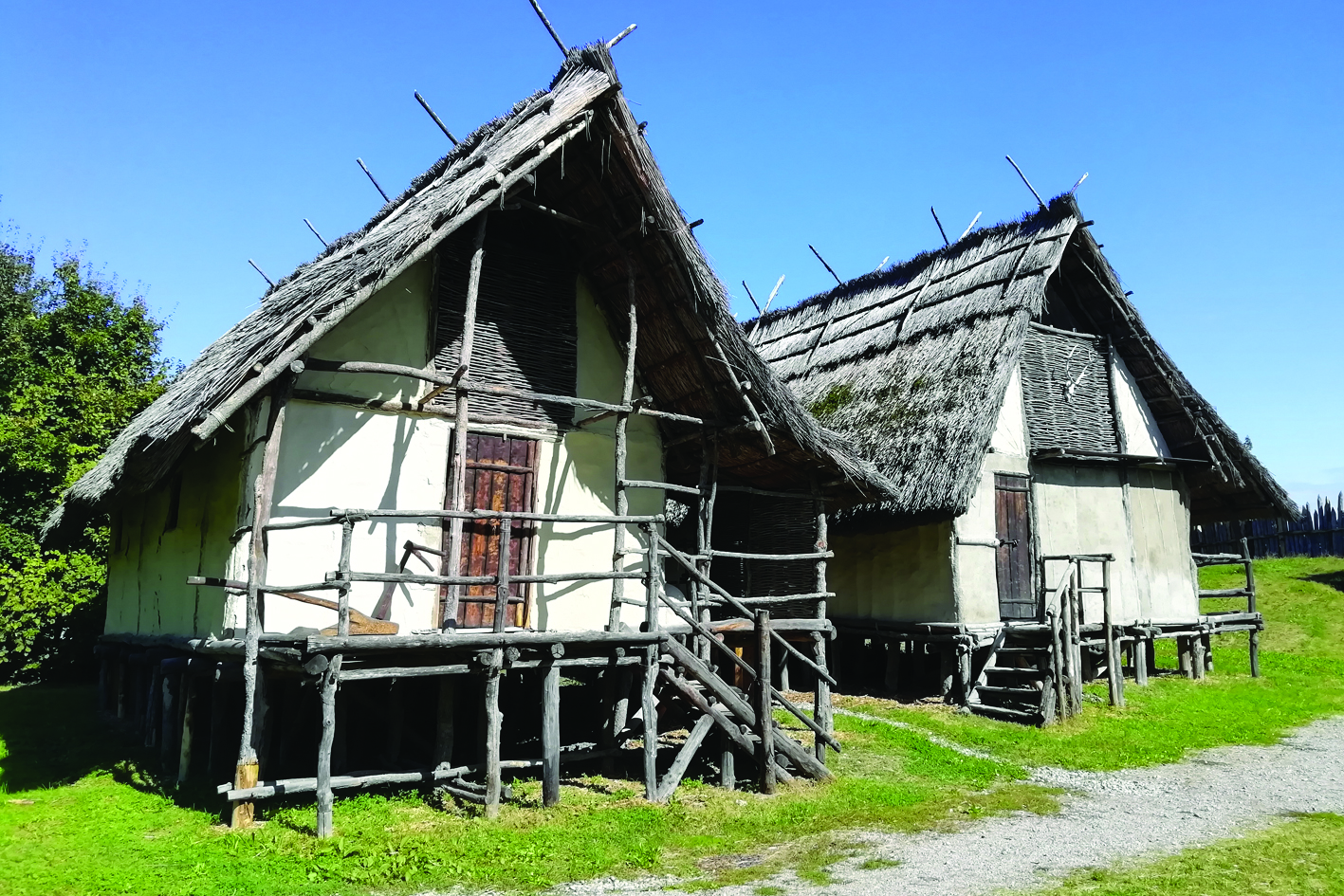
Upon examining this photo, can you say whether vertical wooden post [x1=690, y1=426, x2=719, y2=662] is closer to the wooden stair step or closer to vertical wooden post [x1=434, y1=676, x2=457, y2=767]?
vertical wooden post [x1=434, y1=676, x2=457, y2=767]

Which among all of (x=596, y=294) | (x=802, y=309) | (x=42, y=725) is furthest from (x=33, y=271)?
(x=596, y=294)

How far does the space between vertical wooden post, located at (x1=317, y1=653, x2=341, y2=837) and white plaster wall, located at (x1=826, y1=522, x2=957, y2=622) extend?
10.0 m

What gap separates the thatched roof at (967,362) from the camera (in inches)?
583

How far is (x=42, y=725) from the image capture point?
13.5 metres

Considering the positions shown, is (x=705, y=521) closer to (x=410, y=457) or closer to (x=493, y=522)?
(x=493, y=522)

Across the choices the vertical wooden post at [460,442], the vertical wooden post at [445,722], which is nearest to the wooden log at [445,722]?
the vertical wooden post at [445,722]

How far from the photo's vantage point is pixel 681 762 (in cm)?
931

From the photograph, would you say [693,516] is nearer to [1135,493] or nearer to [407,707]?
[407,707]

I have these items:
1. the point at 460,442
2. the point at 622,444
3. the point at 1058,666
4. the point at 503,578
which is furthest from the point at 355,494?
the point at 1058,666

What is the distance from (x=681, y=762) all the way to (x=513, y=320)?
496 cm

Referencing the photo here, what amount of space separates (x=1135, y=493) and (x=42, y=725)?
17.9m

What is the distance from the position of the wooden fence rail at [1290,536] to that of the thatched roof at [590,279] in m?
20.1

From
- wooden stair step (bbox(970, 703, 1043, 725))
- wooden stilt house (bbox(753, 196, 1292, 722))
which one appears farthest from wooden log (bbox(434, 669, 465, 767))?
wooden stair step (bbox(970, 703, 1043, 725))

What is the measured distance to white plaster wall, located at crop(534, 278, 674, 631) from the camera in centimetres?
1066
